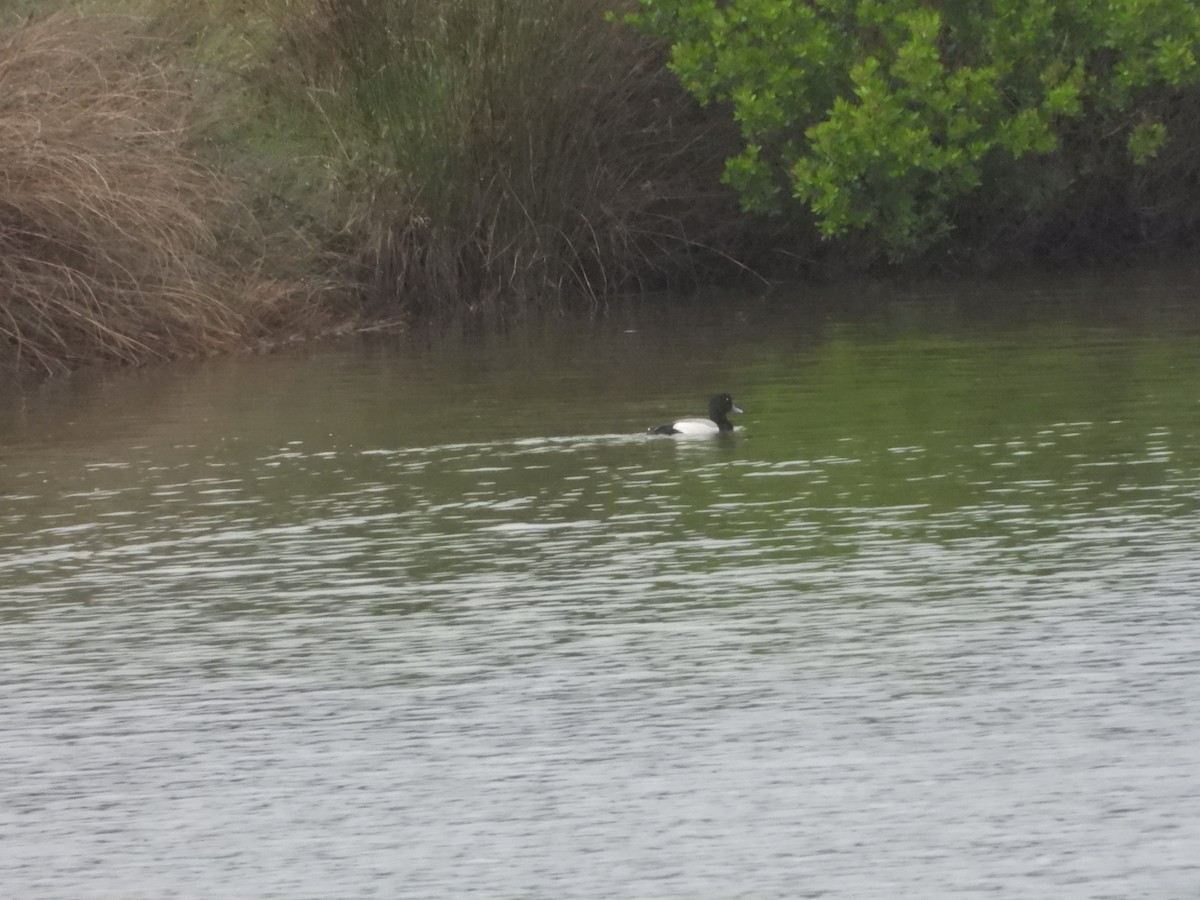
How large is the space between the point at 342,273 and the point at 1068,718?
20.1m

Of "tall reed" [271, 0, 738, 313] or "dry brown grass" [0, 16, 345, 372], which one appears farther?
"tall reed" [271, 0, 738, 313]

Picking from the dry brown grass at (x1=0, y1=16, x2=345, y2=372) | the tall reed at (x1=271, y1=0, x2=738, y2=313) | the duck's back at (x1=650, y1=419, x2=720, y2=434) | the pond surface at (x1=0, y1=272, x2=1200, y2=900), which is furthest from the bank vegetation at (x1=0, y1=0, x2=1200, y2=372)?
the pond surface at (x1=0, y1=272, x2=1200, y2=900)

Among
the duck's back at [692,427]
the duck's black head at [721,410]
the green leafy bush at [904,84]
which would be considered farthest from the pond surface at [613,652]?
the green leafy bush at [904,84]

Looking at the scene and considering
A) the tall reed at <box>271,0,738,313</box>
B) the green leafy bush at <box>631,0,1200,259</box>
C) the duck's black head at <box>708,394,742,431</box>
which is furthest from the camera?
the green leafy bush at <box>631,0,1200,259</box>

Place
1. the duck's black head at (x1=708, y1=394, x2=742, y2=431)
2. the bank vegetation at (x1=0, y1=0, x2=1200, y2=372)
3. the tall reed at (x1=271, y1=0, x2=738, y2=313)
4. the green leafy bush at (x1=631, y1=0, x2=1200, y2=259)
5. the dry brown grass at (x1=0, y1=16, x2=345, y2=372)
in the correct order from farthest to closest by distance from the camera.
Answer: the green leafy bush at (x1=631, y1=0, x2=1200, y2=259) → the tall reed at (x1=271, y1=0, x2=738, y2=313) → the bank vegetation at (x1=0, y1=0, x2=1200, y2=372) → the dry brown grass at (x1=0, y1=16, x2=345, y2=372) → the duck's black head at (x1=708, y1=394, x2=742, y2=431)

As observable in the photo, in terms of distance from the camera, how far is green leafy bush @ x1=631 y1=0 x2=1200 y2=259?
2738 centimetres

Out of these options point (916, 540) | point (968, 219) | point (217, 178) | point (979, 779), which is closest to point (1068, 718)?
point (979, 779)

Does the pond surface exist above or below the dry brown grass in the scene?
below

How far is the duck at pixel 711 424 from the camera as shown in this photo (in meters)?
14.5

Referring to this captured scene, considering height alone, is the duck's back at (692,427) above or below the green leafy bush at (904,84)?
below

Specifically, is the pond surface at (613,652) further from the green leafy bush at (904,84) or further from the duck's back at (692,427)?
the green leafy bush at (904,84)

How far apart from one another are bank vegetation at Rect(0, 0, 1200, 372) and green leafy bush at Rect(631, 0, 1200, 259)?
0.15ft

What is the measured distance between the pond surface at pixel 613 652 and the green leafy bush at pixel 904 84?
1141cm

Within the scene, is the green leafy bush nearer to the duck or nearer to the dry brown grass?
the dry brown grass
